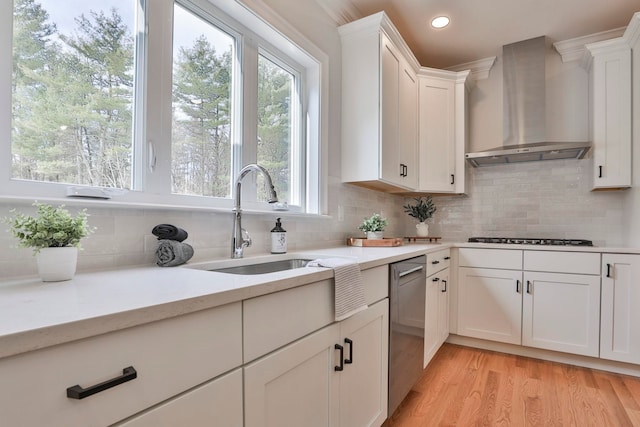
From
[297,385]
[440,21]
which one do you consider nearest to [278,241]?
[297,385]

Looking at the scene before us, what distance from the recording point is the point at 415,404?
196 centimetres

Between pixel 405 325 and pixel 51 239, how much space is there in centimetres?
158

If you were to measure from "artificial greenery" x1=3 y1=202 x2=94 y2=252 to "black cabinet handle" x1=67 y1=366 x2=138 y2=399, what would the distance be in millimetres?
496

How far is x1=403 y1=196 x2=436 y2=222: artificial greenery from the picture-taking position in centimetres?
335

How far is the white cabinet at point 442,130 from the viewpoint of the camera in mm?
3113

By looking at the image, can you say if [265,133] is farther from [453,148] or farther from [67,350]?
[453,148]

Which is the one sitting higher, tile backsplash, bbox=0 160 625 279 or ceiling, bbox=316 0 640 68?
ceiling, bbox=316 0 640 68

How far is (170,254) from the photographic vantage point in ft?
3.93

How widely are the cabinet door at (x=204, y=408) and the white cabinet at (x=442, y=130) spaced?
8.71 feet

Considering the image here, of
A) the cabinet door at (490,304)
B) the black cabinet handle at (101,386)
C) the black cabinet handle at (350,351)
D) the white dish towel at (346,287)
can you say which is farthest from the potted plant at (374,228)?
the black cabinet handle at (101,386)

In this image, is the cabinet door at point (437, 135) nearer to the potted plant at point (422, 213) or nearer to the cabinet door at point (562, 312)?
the potted plant at point (422, 213)

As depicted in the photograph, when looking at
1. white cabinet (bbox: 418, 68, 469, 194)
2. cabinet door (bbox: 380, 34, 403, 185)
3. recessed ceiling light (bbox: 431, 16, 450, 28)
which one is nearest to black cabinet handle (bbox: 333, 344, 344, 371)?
cabinet door (bbox: 380, 34, 403, 185)

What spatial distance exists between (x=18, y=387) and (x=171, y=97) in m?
1.22

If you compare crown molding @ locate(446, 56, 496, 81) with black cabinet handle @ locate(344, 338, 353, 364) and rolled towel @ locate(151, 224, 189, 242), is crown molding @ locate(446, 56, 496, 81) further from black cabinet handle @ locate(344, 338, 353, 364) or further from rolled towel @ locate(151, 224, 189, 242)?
rolled towel @ locate(151, 224, 189, 242)
